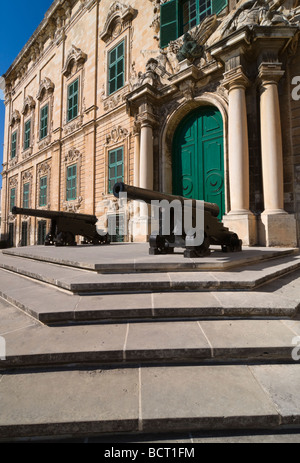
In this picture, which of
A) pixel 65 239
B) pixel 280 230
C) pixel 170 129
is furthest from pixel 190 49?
pixel 65 239

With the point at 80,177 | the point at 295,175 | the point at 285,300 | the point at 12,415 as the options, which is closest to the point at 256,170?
the point at 295,175

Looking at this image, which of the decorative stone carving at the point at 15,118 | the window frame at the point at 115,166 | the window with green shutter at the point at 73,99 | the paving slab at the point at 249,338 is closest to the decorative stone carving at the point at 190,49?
the window frame at the point at 115,166

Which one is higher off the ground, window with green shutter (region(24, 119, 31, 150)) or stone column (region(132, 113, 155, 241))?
window with green shutter (region(24, 119, 31, 150))

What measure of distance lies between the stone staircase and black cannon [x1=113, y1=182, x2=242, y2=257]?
3.50 feet

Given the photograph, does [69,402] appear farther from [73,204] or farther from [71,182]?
[71,182]

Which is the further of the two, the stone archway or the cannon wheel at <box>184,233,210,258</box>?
the stone archway

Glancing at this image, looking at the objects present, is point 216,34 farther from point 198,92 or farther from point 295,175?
point 295,175

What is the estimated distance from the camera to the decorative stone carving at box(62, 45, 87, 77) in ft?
41.7

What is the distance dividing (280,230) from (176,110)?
586cm

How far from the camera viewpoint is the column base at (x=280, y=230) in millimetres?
5770

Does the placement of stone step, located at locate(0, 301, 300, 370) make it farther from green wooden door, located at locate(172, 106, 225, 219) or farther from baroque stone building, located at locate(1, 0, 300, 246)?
green wooden door, located at locate(172, 106, 225, 219)

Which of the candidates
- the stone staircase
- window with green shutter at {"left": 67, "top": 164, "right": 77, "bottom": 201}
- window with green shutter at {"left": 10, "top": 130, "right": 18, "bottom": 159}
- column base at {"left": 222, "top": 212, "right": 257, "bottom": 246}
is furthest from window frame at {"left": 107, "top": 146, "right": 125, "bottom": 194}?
window with green shutter at {"left": 10, "top": 130, "right": 18, "bottom": 159}

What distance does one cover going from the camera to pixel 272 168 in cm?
597

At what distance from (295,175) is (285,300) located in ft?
17.6
